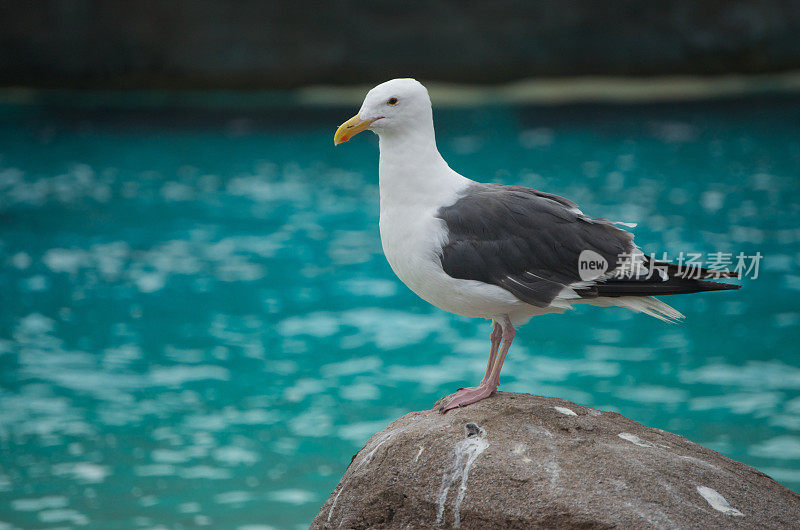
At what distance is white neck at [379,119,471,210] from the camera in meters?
3.63

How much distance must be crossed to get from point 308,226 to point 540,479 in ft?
28.0

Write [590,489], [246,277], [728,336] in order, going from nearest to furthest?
[590,489], [728,336], [246,277]

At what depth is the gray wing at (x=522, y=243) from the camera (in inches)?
A: 139

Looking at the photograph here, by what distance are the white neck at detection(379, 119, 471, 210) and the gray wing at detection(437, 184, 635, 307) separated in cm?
10

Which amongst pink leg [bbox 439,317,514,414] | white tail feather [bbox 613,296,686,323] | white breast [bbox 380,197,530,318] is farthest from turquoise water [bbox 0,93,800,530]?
white tail feather [bbox 613,296,686,323]

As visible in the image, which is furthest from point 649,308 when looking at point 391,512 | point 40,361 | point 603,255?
point 40,361

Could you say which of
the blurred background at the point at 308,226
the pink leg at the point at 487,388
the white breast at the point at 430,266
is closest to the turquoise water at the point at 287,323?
the blurred background at the point at 308,226

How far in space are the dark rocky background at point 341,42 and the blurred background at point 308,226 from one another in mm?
45

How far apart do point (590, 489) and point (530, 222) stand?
Answer: 1.07 meters

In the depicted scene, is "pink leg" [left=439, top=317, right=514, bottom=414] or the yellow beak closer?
the yellow beak

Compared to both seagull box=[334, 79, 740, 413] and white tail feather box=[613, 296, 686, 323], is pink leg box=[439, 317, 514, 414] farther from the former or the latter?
white tail feather box=[613, 296, 686, 323]

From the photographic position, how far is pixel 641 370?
801 cm

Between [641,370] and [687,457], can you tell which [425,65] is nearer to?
[641,370]

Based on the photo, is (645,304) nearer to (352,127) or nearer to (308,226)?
(352,127)
